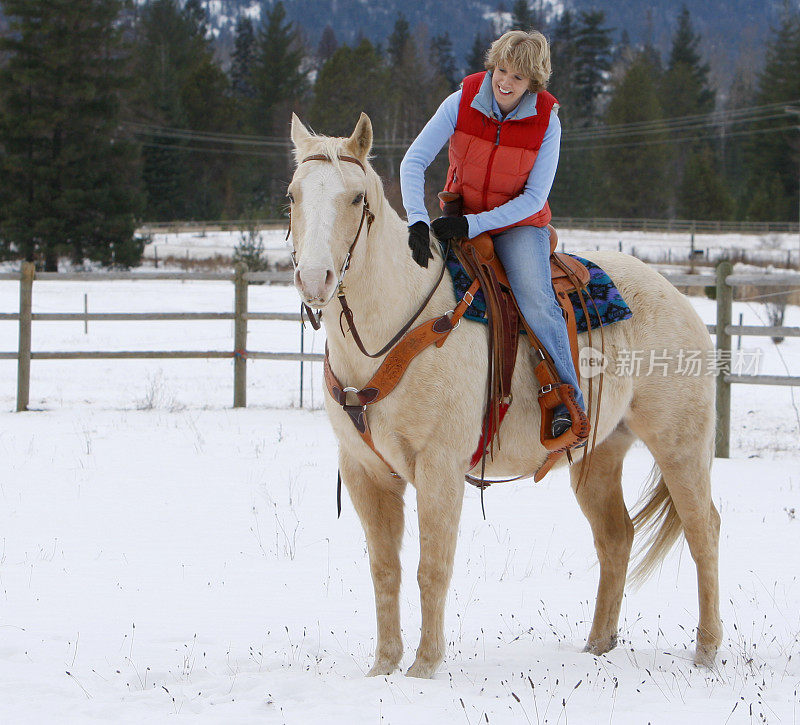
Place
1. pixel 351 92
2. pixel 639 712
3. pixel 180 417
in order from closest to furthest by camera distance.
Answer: pixel 639 712 < pixel 180 417 < pixel 351 92

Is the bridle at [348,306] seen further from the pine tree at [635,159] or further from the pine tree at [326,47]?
the pine tree at [326,47]

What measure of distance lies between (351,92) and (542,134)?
4194 centimetres

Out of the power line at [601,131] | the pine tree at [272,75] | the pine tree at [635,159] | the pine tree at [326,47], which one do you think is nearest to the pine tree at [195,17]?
the pine tree at [272,75]

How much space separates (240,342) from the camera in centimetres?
1143

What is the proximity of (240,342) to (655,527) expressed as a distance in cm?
782

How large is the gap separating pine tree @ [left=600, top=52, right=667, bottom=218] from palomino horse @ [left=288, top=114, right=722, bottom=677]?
45.2m

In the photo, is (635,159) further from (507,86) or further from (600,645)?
(507,86)

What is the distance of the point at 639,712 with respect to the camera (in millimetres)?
3176

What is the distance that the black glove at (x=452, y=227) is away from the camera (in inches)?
144

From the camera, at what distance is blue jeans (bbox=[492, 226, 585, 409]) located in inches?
147

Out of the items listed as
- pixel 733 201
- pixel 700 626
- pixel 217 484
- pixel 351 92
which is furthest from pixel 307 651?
pixel 733 201

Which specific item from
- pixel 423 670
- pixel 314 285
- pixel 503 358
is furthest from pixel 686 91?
pixel 314 285

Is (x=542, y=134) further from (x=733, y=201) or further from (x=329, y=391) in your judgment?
(x=733, y=201)

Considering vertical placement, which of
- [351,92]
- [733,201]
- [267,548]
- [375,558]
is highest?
[351,92]
